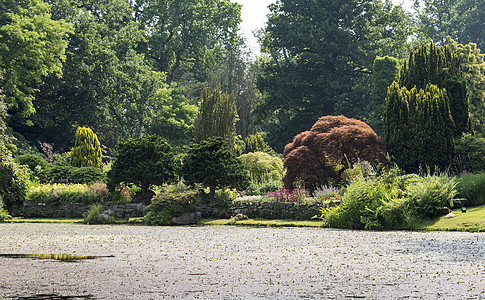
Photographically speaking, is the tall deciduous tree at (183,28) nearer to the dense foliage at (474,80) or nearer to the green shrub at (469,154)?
the dense foliage at (474,80)

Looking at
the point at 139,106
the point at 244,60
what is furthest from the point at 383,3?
the point at 139,106

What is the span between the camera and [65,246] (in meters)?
10.8

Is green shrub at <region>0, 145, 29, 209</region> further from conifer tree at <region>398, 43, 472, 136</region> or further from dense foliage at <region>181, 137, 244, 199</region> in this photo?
conifer tree at <region>398, 43, 472, 136</region>

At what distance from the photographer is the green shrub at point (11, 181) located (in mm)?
20312

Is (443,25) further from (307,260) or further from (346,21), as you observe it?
(307,260)

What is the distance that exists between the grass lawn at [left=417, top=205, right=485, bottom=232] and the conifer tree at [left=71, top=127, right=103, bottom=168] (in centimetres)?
1812

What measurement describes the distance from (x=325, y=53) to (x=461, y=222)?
1170 inches

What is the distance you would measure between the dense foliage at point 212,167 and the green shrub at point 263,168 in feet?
18.4

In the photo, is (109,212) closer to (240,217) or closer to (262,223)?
(240,217)

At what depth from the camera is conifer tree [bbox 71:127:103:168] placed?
27000 millimetres

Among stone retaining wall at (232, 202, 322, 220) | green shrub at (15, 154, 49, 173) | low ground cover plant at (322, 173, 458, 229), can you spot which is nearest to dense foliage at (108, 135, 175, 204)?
stone retaining wall at (232, 202, 322, 220)

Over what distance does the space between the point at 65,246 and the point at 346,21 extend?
36121 millimetres

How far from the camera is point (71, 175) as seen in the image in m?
23.2

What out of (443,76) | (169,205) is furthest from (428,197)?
(443,76)
